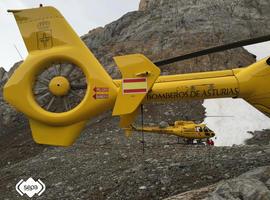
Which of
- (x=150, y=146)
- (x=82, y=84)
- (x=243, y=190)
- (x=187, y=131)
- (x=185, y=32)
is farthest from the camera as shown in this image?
(x=185, y=32)

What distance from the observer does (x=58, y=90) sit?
35.1ft

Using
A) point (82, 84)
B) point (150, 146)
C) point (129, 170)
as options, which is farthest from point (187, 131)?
point (82, 84)

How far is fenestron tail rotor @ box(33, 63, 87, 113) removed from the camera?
1073cm

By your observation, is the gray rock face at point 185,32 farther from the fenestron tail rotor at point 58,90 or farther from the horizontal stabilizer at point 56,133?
the horizontal stabilizer at point 56,133

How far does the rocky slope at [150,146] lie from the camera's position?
12.7 meters

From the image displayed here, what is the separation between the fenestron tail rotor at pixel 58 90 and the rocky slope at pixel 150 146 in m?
3.45

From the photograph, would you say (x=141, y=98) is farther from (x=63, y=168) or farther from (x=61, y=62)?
(x=63, y=168)

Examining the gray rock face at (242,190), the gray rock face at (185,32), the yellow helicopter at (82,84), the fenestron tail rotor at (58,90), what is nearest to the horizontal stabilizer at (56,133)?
the yellow helicopter at (82,84)

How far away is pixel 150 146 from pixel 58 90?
12232 mm

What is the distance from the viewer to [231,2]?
1984 inches

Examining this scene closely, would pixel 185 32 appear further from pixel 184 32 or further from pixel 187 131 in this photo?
pixel 187 131

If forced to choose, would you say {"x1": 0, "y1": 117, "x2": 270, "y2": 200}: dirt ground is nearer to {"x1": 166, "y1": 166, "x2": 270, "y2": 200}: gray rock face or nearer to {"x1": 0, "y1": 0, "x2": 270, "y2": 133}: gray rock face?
{"x1": 166, "y1": 166, "x2": 270, "y2": 200}: gray rock face

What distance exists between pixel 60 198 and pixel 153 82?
6136 mm

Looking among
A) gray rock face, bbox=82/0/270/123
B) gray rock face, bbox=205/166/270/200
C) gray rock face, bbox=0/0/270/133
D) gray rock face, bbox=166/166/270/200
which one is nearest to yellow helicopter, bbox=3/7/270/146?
gray rock face, bbox=166/166/270/200
